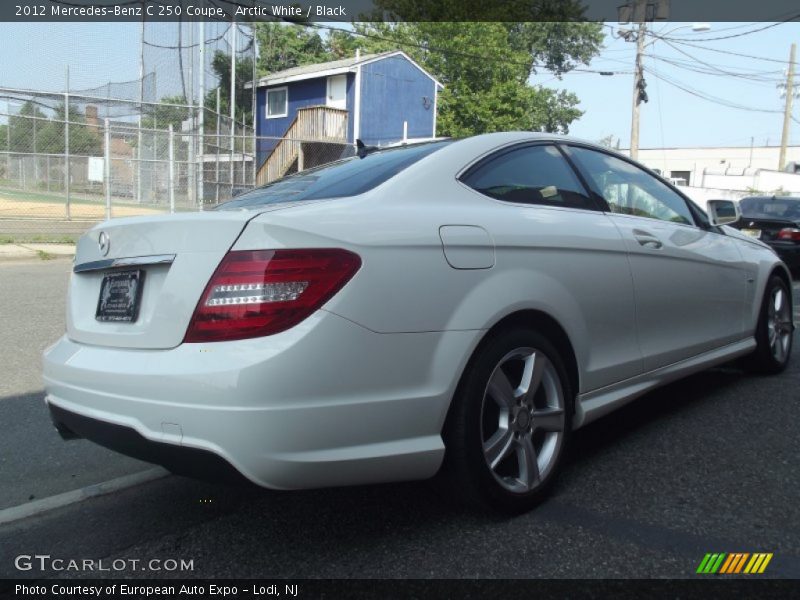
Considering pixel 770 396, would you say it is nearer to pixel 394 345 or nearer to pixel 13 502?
pixel 394 345

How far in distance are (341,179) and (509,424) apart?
1.22 meters

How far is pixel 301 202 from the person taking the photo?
272 centimetres

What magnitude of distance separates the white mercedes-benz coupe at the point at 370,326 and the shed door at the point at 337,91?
1069 inches

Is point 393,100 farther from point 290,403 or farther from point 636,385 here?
point 290,403

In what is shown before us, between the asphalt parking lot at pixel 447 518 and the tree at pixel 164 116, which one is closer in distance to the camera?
the asphalt parking lot at pixel 447 518

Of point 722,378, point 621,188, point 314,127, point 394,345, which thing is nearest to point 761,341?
point 722,378

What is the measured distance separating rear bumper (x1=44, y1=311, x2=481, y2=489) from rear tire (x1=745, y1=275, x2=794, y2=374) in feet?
11.0

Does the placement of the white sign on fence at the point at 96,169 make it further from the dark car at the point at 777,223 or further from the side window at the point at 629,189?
the side window at the point at 629,189

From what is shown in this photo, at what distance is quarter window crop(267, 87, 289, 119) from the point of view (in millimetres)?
31781

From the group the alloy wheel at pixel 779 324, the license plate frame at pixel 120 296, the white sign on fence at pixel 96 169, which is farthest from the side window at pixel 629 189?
the white sign on fence at pixel 96 169

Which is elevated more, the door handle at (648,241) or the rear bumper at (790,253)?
the door handle at (648,241)

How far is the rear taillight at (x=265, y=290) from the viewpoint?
2.24 m

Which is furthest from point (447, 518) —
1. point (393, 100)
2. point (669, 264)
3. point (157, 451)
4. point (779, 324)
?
point (393, 100)
